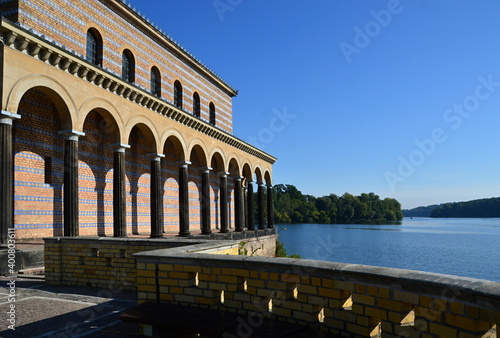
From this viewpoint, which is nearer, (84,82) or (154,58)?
(84,82)

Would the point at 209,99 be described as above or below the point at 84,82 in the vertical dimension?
above

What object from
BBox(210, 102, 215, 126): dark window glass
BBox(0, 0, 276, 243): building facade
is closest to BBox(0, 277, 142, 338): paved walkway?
BBox(0, 0, 276, 243): building facade

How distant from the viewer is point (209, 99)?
32.0 meters

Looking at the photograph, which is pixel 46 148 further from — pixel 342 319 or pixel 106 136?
pixel 342 319

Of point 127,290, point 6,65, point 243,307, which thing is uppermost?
point 6,65

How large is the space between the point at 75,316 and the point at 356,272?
4939mm

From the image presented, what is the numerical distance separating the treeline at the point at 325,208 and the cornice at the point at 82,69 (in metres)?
94.9

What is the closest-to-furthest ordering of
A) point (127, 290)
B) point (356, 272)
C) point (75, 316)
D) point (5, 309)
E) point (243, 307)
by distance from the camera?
point (356, 272) → point (243, 307) → point (75, 316) → point (5, 309) → point (127, 290)

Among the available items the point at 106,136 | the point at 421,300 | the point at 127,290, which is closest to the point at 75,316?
the point at 127,290

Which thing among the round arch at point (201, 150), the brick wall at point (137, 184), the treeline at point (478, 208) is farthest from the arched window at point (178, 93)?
the treeline at point (478, 208)

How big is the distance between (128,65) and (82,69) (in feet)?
25.3

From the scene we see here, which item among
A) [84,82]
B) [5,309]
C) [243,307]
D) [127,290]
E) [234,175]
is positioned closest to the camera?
[243,307]

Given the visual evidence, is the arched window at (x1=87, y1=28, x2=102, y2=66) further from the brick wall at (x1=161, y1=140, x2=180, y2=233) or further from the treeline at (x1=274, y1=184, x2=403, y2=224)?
the treeline at (x1=274, y1=184, x2=403, y2=224)

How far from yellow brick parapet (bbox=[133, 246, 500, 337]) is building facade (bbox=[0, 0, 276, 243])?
28.9ft
